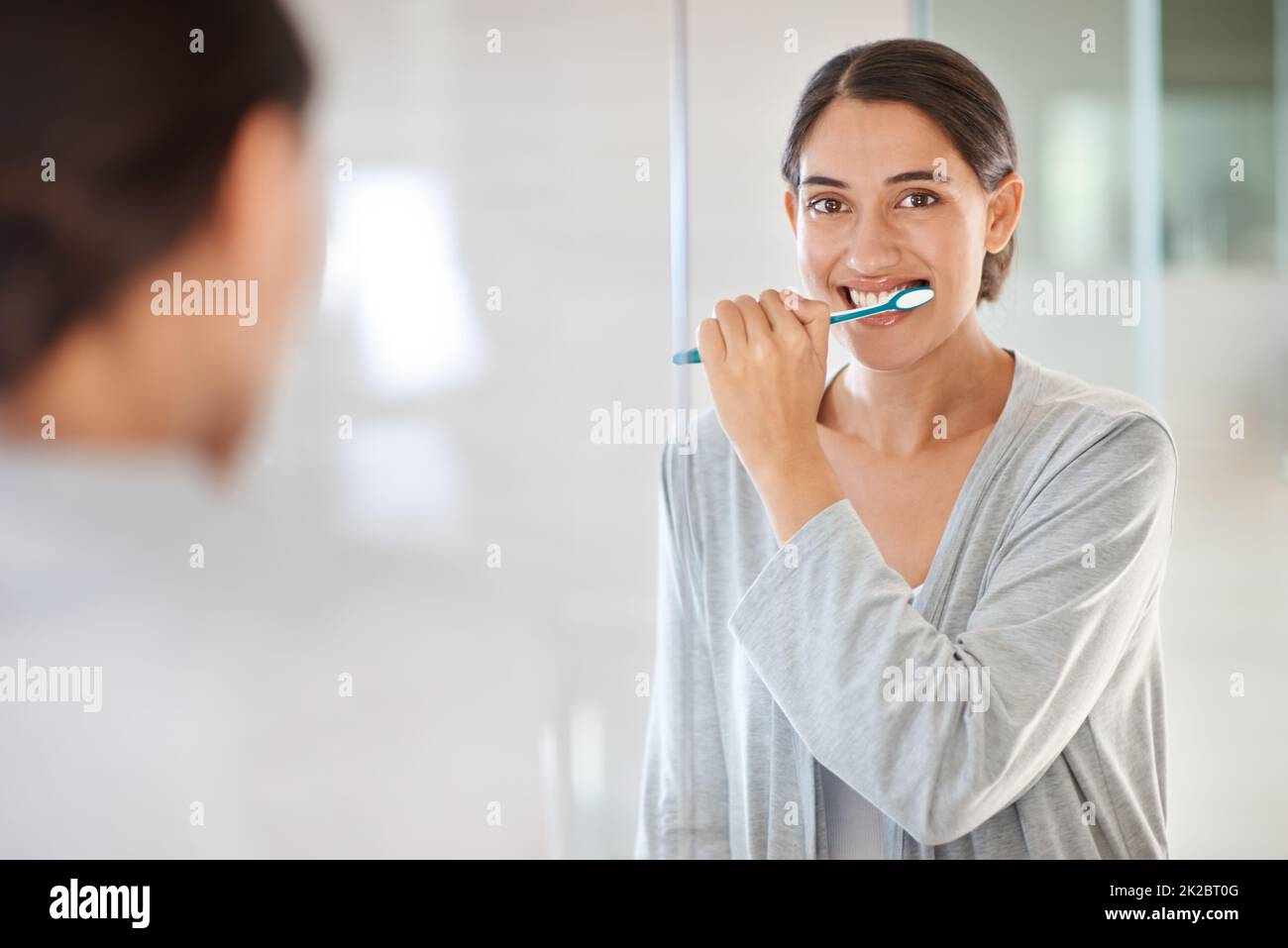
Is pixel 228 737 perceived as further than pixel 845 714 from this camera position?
Yes

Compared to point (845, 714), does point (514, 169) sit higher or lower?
higher

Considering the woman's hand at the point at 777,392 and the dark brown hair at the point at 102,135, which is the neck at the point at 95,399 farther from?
the woman's hand at the point at 777,392

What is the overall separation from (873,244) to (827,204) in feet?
0.15

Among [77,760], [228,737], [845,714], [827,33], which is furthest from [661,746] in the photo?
[827,33]

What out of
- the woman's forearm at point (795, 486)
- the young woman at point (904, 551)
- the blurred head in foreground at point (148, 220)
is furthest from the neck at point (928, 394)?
the blurred head in foreground at point (148, 220)

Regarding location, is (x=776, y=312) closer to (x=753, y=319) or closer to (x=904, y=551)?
(x=753, y=319)

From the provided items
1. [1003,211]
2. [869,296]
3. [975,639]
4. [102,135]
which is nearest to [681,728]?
[975,639]

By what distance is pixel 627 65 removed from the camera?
0.81m

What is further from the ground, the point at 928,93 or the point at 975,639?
the point at 928,93

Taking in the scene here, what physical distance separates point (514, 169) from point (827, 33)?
260 mm
